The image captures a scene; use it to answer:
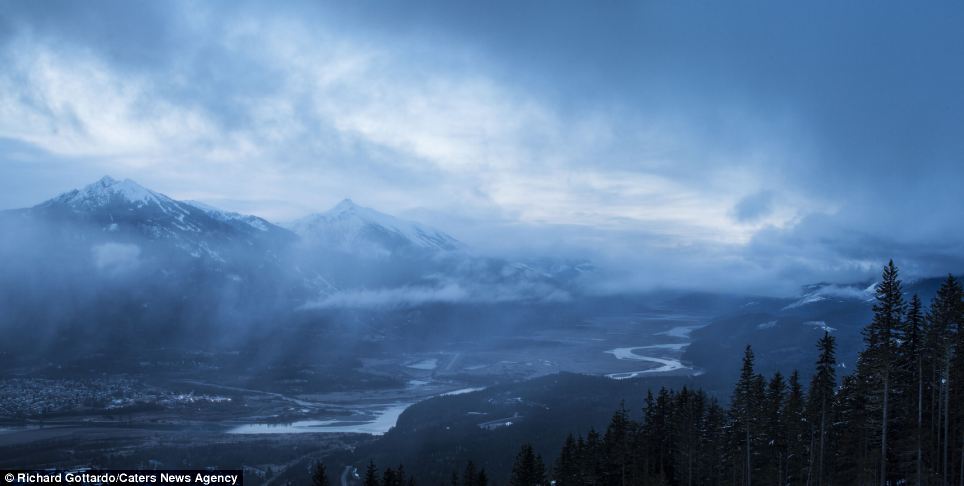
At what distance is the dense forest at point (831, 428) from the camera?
4178cm

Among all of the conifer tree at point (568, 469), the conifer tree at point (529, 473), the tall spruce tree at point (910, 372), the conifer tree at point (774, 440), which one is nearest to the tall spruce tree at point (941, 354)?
the tall spruce tree at point (910, 372)

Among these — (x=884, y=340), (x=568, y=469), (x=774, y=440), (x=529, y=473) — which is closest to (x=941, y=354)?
(x=884, y=340)

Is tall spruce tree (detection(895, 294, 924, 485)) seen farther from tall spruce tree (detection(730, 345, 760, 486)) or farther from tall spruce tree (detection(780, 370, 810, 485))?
tall spruce tree (detection(730, 345, 760, 486))

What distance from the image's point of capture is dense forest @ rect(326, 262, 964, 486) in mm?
41781

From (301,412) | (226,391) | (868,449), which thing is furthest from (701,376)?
(868,449)

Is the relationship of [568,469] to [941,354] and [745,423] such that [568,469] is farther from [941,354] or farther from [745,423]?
[941,354]

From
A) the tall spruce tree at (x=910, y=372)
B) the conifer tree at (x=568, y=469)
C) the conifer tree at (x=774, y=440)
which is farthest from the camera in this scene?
the conifer tree at (x=568, y=469)

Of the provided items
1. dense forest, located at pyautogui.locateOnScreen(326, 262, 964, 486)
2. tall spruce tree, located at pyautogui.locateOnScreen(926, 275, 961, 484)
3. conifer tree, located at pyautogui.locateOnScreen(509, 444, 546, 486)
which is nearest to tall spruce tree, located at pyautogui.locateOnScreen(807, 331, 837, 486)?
dense forest, located at pyautogui.locateOnScreen(326, 262, 964, 486)

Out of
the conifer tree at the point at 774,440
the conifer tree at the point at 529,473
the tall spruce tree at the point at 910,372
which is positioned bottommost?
the conifer tree at the point at 529,473

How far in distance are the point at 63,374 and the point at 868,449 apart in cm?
19918

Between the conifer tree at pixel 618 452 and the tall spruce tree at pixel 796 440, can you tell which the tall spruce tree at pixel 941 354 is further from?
the conifer tree at pixel 618 452

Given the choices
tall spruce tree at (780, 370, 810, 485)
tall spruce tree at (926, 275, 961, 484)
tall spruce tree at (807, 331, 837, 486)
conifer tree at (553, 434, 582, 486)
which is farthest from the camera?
conifer tree at (553, 434, 582, 486)

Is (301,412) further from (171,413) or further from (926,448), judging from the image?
(926,448)

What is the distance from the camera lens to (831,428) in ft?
167
